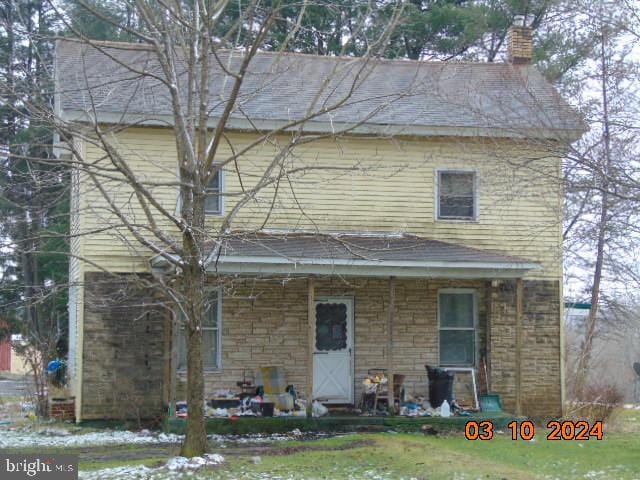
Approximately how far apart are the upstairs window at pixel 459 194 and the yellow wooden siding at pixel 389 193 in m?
0.17

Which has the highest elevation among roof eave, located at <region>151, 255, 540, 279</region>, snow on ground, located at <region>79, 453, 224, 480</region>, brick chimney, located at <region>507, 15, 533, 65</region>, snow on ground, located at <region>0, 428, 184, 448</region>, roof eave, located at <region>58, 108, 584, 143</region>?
brick chimney, located at <region>507, 15, 533, 65</region>

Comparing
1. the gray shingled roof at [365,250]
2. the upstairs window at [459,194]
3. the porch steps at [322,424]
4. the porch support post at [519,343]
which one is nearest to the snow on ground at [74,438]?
the porch steps at [322,424]

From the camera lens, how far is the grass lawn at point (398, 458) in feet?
36.8

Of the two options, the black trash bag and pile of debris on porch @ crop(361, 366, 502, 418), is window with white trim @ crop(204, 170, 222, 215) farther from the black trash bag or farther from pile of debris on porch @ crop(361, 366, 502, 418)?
the black trash bag

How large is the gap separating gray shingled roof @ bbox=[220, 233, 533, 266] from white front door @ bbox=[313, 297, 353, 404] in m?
1.49

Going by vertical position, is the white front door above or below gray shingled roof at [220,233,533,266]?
below

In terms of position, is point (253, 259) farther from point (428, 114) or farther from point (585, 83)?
point (585, 83)

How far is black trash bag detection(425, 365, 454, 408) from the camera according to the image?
16781mm

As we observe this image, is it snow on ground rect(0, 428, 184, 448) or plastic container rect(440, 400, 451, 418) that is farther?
plastic container rect(440, 400, 451, 418)

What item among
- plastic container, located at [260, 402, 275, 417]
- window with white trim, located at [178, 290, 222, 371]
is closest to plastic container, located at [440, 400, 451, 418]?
plastic container, located at [260, 402, 275, 417]

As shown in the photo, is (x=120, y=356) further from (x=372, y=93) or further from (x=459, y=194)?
(x=372, y=93)

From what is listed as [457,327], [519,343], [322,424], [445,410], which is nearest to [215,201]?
[322,424]

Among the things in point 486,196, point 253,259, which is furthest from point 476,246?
point 253,259

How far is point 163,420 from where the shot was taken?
1647cm
